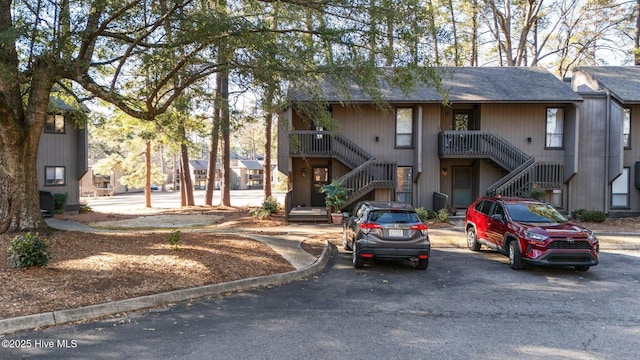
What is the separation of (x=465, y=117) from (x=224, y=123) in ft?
44.1

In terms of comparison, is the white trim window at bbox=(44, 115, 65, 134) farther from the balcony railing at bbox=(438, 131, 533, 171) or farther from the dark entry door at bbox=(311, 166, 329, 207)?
the balcony railing at bbox=(438, 131, 533, 171)

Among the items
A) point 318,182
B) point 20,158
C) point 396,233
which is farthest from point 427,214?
point 20,158

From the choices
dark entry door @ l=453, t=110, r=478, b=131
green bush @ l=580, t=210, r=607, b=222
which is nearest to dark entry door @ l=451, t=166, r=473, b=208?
dark entry door @ l=453, t=110, r=478, b=131

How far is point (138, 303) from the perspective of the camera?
19.6 feet

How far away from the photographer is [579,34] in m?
29.4

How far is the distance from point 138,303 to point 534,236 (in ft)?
26.5

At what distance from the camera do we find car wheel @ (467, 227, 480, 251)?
11328mm

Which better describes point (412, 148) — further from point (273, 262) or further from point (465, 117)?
point (273, 262)

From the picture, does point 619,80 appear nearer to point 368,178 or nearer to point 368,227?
point 368,178

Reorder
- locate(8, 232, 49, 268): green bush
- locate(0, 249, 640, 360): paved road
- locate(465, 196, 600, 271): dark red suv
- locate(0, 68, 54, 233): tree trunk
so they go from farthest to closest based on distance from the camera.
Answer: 1. locate(0, 68, 54, 233): tree trunk
2. locate(465, 196, 600, 271): dark red suv
3. locate(8, 232, 49, 268): green bush
4. locate(0, 249, 640, 360): paved road

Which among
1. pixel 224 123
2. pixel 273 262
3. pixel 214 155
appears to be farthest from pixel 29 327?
pixel 214 155

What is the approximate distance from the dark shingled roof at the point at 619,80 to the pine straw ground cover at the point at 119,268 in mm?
16704

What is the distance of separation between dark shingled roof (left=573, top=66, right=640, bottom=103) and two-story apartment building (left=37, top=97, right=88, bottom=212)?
86.9ft

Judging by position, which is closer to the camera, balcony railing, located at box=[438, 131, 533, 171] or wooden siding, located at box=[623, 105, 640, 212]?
balcony railing, located at box=[438, 131, 533, 171]
